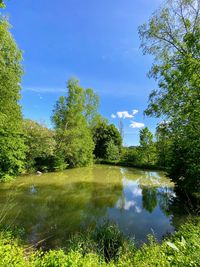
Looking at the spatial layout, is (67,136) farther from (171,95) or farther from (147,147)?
(171,95)

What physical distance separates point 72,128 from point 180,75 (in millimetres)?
17649

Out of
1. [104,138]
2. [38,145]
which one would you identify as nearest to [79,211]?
[38,145]

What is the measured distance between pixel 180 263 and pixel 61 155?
791 inches

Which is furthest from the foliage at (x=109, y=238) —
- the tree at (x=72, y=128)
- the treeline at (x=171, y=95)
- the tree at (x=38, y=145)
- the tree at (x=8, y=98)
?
the tree at (x=72, y=128)

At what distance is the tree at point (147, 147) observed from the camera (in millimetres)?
27750

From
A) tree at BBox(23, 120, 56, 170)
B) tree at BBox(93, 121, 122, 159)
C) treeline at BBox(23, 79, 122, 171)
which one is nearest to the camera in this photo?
tree at BBox(23, 120, 56, 170)

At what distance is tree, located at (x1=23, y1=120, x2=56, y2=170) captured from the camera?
18.5 meters

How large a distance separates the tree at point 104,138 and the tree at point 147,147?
612 cm

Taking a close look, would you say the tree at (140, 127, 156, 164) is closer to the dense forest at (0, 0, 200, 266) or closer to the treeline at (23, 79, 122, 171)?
the treeline at (23, 79, 122, 171)

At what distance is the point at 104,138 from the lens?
34.9 meters

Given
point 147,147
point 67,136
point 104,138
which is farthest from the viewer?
point 104,138

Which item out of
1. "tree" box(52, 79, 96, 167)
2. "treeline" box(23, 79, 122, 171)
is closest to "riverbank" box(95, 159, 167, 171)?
"treeline" box(23, 79, 122, 171)

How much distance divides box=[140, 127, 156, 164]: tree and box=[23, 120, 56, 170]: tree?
12.5 meters

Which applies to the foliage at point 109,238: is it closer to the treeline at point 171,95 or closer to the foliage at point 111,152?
the treeline at point 171,95
